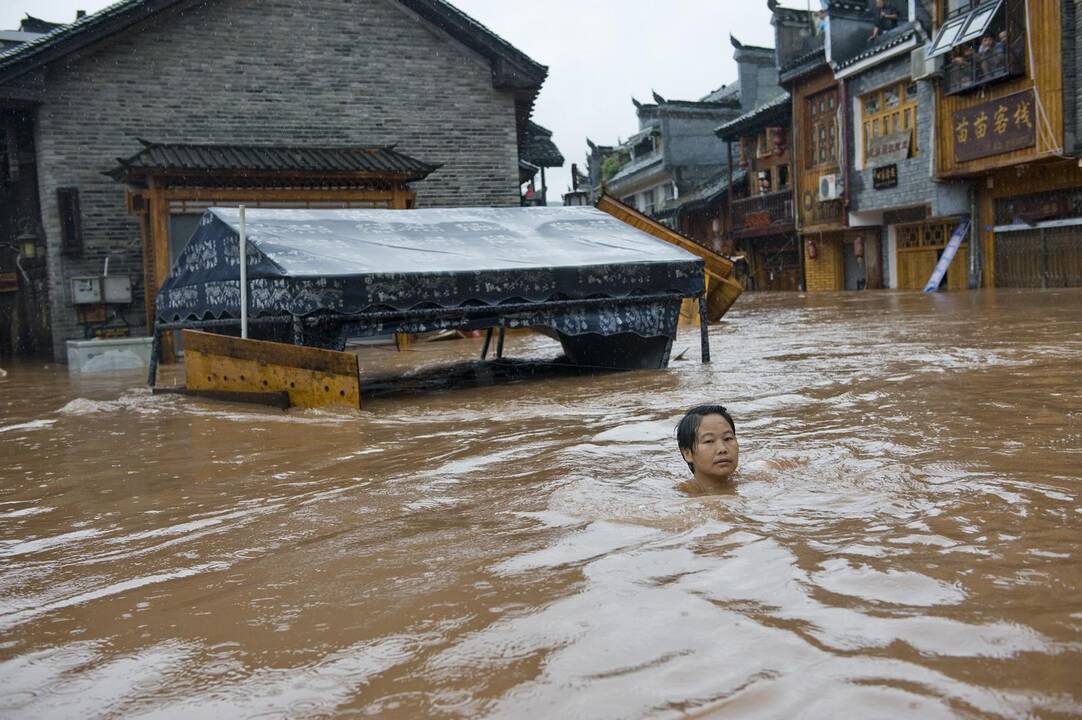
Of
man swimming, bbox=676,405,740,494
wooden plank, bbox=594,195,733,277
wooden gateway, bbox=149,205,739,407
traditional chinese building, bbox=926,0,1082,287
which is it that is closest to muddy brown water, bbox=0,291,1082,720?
man swimming, bbox=676,405,740,494

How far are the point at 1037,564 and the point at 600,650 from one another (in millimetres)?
1525

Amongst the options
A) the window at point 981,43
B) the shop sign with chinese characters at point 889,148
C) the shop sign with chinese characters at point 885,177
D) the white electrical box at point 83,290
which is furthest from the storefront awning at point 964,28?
the white electrical box at point 83,290

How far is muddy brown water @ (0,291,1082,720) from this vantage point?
8.24 feet

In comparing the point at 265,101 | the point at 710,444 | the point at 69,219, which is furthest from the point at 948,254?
the point at 710,444

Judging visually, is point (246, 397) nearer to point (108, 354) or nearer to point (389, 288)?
point (389, 288)

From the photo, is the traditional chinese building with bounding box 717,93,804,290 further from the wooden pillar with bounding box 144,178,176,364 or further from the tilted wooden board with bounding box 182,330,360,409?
the tilted wooden board with bounding box 182,330,360,409

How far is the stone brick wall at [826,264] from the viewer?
31.5 meters

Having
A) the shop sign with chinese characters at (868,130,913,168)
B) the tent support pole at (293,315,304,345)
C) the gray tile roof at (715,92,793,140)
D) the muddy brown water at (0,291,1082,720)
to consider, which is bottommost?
the muddy brown water at (0,291,1082,720)

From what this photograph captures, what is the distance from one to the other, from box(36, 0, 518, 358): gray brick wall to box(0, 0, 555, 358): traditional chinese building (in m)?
0.03

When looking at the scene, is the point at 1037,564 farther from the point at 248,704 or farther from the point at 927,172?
the point at 927,172

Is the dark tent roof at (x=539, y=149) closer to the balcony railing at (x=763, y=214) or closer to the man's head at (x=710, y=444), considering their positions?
the balcony railing at (x=763, y=214)

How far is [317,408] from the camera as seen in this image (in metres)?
8.47

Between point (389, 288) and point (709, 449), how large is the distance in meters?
4.99

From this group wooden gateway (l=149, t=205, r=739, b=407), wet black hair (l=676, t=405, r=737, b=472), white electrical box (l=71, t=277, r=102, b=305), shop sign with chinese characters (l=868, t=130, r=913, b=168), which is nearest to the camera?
wet black hair (l=676, t=405, r=737, b=472)
